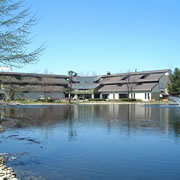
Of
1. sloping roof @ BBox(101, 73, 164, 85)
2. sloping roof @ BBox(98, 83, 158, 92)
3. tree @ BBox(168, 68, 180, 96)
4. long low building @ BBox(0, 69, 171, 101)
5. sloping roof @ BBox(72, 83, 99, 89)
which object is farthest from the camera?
sloping roof @ BBox(72, 83, 99, 89)

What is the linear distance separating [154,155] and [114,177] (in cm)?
347

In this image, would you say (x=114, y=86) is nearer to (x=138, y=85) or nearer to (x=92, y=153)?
(x=138, y=85)

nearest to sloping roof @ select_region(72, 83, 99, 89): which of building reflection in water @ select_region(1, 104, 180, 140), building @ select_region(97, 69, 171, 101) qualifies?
building @ select_region(97, 69, 171, 101)

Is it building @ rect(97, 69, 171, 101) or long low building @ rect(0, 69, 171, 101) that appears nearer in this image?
building @ rect(97, 69, 171, 101)

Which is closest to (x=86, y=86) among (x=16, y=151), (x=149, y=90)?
(x=149, y=90)

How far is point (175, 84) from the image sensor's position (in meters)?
69.4

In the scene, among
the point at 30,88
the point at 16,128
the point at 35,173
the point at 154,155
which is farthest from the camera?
the point at 16,128

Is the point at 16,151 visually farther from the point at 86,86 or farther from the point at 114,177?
the point at 86,86

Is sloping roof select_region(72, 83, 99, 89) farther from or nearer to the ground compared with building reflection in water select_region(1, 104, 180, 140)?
farther from the ground

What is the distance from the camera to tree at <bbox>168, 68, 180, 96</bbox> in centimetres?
6925

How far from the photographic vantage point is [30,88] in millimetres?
8648

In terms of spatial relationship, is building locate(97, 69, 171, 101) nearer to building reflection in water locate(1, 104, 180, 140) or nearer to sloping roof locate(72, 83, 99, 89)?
sloping roof locate(72, 83, 99, 89)

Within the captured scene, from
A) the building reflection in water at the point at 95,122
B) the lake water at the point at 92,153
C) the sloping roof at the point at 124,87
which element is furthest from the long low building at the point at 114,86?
the lake water at the point at 92,153

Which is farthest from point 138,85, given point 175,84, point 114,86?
point 175,84
